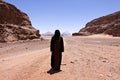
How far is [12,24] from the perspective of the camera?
48344 millimetres

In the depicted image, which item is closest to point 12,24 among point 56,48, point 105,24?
point 56,48

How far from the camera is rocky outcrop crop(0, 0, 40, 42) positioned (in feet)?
140

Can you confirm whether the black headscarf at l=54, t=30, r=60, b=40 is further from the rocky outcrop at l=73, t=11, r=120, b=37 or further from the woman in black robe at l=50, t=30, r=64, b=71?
the rocky outcrop at l=73, t=11, r=120, b=37

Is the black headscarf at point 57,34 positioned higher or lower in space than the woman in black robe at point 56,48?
higher

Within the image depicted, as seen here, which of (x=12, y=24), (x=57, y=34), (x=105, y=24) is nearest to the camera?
(x=57, y=34)

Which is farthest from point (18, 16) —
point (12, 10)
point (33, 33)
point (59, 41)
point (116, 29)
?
point (116, 29)

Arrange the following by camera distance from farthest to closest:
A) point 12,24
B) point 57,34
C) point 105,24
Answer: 1. point 105,24
2. point 12,24
3. point 57,34

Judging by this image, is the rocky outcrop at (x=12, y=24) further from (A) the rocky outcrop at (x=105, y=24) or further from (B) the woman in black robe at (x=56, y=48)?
(A) the rocky outcrop at (x=105, y=24)

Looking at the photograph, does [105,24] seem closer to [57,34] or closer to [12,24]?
[12,24]

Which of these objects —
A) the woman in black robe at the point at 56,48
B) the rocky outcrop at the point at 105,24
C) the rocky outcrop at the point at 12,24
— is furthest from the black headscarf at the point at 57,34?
the rocky outcrop at the point at 105,24

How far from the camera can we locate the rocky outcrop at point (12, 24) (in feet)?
140

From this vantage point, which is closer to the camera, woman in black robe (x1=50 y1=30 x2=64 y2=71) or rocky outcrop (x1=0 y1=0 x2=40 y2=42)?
woman in black robe (x1=50 y1=30 x2=64 y2=71)

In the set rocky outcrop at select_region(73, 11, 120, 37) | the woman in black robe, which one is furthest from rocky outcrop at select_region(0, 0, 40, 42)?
rocky outcrop at select_region(73, 11, 120, 37)

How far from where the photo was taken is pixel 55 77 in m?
9.22
